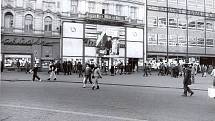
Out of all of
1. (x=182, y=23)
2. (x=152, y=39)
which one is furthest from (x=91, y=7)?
(x=182, y=23)

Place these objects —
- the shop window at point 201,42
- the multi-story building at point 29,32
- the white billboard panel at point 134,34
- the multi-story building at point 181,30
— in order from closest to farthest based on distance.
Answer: the multi-story building at point 29,32 < the white billboard panel at point 134,34 < the multi-story building at point 181,30 < the shop window at point 201,42

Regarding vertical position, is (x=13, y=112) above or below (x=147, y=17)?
below

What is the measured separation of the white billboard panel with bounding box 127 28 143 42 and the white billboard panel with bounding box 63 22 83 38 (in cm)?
866

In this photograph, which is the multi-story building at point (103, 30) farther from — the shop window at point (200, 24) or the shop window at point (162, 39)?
the shop window at point (200, 24)

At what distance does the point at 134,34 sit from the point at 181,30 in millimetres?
10186

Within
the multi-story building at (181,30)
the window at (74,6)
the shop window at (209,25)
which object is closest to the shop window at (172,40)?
the multi-story building at (181,30)

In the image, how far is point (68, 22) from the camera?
44.8 meters

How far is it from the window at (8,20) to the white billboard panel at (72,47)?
756 cm

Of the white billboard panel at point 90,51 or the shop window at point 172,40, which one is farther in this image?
the shop window at point 172,40

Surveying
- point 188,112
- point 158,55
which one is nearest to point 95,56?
point 158,55

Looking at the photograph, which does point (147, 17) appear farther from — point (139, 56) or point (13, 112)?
point (13, 112)

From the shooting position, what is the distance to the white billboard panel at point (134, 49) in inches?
1988

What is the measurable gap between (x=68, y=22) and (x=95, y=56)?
21.6 feet

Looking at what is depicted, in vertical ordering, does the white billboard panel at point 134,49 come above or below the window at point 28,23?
below
